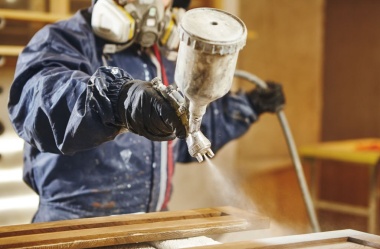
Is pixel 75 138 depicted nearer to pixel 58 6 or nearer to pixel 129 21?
pixel 129 21

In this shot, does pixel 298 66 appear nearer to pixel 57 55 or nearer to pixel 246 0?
pixel 246 0

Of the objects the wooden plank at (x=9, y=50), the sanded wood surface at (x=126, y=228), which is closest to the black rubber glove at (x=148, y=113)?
the sanded wood surface at (x=126, y=228)

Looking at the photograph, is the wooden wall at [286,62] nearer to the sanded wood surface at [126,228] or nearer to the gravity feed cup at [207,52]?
the sanded wood surface at [126,228]

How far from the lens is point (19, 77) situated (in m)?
1.97

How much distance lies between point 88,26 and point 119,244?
0.95 metres

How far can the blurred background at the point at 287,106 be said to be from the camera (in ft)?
11.5

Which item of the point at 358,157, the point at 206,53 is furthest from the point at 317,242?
the point at 358,157

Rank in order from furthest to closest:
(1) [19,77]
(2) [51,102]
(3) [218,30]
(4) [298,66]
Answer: (4) [298,66] → (1) [19,77] → (2) [51,102] → (3) [218,30]

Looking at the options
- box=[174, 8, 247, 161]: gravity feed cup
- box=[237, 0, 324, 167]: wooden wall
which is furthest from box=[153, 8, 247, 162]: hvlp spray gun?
box=[237, 0, 324, 167]: wooden wall

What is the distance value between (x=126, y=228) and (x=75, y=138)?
0.96 ft

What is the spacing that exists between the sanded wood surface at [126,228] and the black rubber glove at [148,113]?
27 centimetres

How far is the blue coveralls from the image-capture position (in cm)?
175

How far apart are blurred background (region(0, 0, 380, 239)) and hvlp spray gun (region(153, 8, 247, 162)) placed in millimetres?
2084

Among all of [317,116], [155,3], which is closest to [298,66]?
[317,116]
